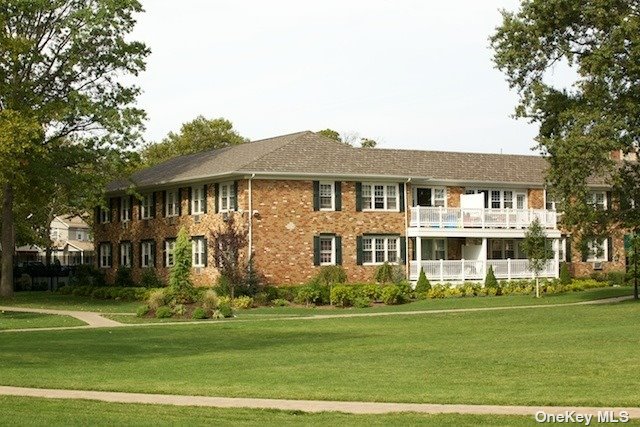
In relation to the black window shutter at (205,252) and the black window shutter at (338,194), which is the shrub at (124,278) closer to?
the black window shutter at (205,252)

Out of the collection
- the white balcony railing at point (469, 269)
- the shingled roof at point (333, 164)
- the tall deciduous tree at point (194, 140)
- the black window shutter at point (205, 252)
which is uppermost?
the tall deciduous tree at point (194, 140)

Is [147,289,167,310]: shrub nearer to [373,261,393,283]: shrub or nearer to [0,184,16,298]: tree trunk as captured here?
[373,261,393,283]: shrub

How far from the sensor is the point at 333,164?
52938mm

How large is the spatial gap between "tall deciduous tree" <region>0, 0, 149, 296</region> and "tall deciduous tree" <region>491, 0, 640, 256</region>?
68.6 feet

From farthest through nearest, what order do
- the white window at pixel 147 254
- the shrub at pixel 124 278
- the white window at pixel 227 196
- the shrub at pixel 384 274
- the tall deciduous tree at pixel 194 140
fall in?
the tall deciduous tree at pixel 194 140
the shrub at pixel 124 278
the white window at pixel 147 254
the shrub at pixel 384 274
the white window at pixel 227 196

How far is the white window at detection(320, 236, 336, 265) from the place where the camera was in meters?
51.8

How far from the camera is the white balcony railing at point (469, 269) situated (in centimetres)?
5347

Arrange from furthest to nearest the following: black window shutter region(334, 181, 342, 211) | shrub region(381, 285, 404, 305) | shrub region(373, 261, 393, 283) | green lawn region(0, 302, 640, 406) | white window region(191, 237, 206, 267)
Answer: white window region(191, 237, 206, 267), black window shutter region(334, 181, 342, 211), shrub region(373, 261, 393, 283), shrub region(381, 285, 404, 305), green lawn region(0, 302, 640, 406)

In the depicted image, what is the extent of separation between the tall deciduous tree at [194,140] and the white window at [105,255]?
24954 millimetres

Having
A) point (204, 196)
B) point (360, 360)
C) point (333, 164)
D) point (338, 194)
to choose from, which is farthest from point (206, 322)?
point (333, 164)

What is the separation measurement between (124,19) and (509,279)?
75.4ft

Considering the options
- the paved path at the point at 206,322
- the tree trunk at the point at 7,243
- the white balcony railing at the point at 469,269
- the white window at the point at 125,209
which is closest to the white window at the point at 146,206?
the white window at the point at 125,209

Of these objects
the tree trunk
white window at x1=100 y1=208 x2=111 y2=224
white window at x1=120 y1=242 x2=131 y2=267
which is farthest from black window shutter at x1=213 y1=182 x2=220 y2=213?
white window at x1=100 y1=208 x2=111 y2=224

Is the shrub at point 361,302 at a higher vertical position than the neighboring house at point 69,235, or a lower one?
lower
